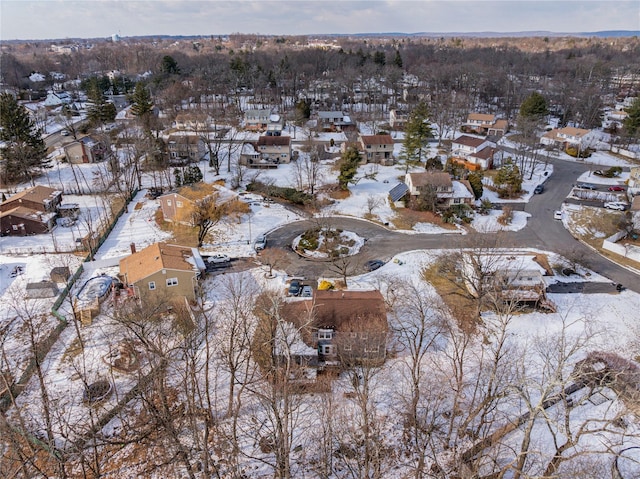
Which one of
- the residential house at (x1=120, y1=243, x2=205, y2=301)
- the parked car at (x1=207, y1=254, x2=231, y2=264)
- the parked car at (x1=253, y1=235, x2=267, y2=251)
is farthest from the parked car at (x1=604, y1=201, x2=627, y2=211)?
the residential house at (x1=120, y1=243, x2=205, y2=301)

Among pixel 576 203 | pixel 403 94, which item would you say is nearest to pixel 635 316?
pixel 576 203

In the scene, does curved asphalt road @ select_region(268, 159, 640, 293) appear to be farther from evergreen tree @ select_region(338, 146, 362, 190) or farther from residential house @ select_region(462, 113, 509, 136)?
residential house @ select_region(462, 113, 509, 136)

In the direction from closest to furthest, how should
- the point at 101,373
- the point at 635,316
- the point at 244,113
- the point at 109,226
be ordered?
the point at 101,373, the point at 635,316, the point at 109,226, the point at 244,113

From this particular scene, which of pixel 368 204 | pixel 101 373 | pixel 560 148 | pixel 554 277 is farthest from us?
pixel 560 148

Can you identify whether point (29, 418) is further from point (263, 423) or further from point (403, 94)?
Result: point (403, 94)

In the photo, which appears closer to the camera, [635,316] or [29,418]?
[29,418]

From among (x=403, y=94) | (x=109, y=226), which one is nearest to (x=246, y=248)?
(x=109, y=226)

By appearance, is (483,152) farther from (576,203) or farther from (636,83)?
(636,83)

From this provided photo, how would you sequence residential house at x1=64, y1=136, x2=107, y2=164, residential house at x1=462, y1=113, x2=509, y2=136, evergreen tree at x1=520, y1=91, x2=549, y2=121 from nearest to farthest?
1. residential house at x1=64, y1=136, x2=107, y2=164
2. evergreen tree at x1=520, y1=91, x2=549, y2=121
3. residential house at x1=462, y1=113, x2=509, y2=136
